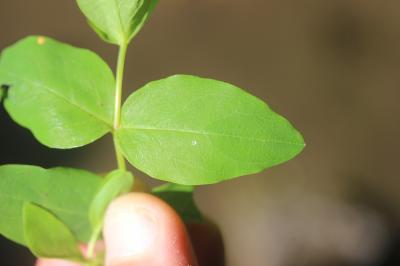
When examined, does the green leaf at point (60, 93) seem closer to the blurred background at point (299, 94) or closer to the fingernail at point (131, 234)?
the fingernail at point (131, 234)

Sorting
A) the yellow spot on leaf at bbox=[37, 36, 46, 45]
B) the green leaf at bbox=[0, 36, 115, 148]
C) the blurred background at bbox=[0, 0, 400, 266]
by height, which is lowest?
the blurred background at bbox=[0, 0, 400, 266]

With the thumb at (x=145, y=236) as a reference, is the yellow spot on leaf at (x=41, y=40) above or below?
above

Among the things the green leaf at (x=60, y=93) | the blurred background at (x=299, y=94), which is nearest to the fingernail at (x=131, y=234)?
the green leaf at (x=60, y=93)

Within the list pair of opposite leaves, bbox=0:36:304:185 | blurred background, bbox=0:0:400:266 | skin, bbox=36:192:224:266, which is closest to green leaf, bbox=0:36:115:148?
pair of opposite leaves, bbox=0:36:304:185

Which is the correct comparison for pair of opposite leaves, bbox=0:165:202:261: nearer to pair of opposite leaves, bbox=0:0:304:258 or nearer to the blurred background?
pair of opposite leaves, bbox=0:0:304:258

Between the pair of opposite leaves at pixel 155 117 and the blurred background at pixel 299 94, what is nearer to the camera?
the pair of opposite leaves at pixel 155 117

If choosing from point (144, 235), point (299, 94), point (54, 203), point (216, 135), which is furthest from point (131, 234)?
point (299, 94)
